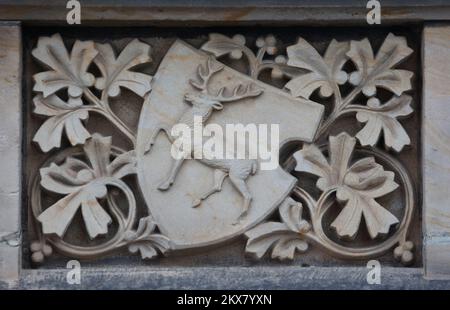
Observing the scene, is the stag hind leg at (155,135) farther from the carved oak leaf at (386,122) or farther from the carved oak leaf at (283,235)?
the carved oak leaf at (386,122)

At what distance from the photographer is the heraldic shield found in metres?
6.49

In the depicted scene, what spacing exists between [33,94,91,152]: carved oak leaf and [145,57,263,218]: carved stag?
263 mm

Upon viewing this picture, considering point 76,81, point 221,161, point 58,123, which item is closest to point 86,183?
point 58,123

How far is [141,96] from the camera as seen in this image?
660 centimetres

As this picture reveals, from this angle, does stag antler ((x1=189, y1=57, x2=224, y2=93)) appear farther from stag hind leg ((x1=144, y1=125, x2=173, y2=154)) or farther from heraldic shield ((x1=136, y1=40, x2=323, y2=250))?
stag hind leg ((x1=144, y1=125, x2=173, y2=154))

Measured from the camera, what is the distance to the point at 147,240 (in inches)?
255

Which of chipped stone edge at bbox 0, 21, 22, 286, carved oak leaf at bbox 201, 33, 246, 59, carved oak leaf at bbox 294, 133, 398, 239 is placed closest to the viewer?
chipped stone edge at bbox 0, 21, 22, 286

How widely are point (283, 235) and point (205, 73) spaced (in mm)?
660

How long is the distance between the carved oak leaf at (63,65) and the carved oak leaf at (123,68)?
39 mm

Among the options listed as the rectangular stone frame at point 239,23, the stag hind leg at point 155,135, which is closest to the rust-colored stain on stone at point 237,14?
the rectangular stone frame at point 239,23

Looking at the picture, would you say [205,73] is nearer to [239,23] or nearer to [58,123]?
[239,23]

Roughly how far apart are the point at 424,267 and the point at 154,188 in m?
1.01

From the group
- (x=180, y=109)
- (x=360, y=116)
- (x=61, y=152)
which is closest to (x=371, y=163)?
(x=360, y=116)

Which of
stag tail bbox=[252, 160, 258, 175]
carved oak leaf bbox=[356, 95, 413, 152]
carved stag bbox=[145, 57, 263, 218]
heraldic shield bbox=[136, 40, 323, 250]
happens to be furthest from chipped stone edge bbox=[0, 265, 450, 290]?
carved oak leaf bbox=[356, 95, 413, 152]
